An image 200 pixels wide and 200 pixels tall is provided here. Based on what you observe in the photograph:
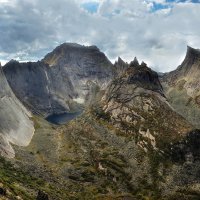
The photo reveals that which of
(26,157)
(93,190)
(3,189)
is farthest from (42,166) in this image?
(3,189)

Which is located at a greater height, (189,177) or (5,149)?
(5,149)

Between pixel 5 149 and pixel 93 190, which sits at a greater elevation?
pixel 5 149

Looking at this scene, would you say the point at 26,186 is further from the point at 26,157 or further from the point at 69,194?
the point at 26,157

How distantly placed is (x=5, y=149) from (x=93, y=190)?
42405 millimetres

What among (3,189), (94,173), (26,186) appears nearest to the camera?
(3,189)

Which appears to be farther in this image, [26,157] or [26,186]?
[26,157]

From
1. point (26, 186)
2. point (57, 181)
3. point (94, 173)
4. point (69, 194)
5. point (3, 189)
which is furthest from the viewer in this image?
point (94, 173)

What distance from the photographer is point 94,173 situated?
19188 cm

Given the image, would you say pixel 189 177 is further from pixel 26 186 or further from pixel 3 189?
pixel 3 189

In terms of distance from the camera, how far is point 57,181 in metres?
179

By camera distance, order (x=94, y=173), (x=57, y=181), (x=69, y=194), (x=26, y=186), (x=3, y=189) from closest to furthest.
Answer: (x=3, y=189), (x=26, y=186), (x=69, y=194), (x=57, y=181), (x=94, y=173)

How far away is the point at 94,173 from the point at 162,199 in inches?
1257

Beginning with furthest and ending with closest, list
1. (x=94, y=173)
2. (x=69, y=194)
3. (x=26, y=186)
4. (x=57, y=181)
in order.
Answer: (x=94, y=173)
(x=57, y=181)
(x=69, y=194)
(x=26, y=186)

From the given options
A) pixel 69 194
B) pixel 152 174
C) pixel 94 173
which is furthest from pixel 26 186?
pixel 152 174
